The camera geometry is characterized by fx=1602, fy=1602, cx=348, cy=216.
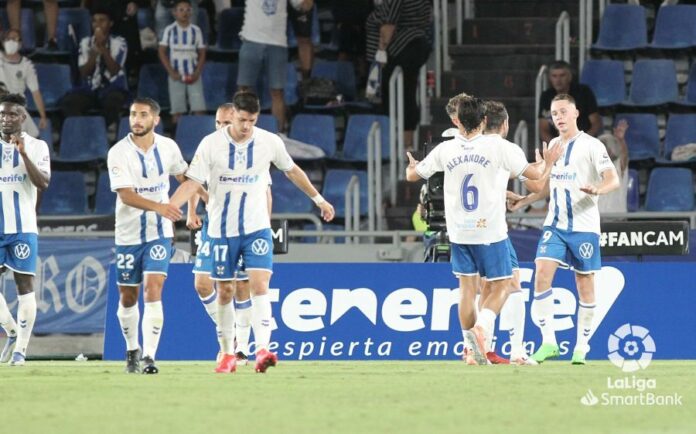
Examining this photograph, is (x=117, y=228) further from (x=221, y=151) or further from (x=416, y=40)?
(x=416, y=40)

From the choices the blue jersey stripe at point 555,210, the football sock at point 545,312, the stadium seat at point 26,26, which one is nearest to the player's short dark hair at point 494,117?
the blue jersey stripe at point 555,210

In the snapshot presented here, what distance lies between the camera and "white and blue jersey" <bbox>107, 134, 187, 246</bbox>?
42.5 ft

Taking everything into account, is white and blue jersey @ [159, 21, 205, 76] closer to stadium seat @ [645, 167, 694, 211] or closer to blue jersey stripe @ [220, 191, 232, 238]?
stadium seat @ [645, 167, 694, 211]

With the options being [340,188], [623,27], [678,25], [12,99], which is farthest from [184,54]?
[12,99]

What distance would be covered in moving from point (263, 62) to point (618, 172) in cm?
564

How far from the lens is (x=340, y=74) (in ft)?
77.8

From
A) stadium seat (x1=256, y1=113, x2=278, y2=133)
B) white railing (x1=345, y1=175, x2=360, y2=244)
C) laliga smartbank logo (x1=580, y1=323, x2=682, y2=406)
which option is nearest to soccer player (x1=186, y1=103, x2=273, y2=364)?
laliga smartbank logo (x1=580, y1=323, x2=682, y2=406)

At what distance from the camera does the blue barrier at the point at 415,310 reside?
17172 millimetres

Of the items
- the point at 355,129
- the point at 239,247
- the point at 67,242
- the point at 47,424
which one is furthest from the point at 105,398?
the point at 355,129

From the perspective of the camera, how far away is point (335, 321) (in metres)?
17.4

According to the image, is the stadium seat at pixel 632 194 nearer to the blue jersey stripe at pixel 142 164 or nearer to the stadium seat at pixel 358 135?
the stadium seat at pixel 358 135

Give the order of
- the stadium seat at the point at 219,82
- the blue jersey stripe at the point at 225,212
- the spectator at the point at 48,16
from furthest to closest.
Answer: the spectator at the point at 48,16
the stadium seat at the point at 219,82
the blue jersey stripe at the point at 225,212

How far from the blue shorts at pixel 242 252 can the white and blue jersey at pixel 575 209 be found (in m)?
2.72

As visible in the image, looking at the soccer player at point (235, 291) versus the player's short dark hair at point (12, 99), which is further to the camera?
the player's short dark hair at point (12, 99)
